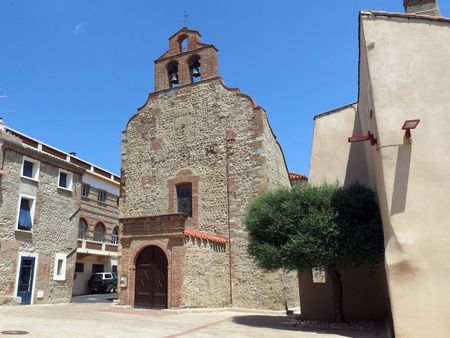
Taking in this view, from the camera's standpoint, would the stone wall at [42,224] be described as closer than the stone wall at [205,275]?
No

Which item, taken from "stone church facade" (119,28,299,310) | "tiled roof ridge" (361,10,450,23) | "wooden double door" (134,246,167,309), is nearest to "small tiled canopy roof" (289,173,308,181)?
"stone church facade" (119,28,299,310)

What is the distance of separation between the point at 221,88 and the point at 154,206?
678cm

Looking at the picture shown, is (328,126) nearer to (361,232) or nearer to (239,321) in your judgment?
(361,232)

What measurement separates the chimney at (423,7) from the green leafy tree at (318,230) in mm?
5427

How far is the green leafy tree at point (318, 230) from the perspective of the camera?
10.5 meters

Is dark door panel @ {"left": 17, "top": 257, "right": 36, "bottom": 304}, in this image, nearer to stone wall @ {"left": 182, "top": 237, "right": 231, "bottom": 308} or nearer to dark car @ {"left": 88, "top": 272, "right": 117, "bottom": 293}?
stone wall @ {"left": 182, "top": 237, "right": 231, "bottom": 308}

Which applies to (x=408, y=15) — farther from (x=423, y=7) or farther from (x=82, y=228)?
(x=82, y=228)

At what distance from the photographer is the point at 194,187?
1833 centimetres

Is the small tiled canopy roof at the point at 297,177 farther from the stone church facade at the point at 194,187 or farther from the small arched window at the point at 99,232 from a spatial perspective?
the small arched window at the point at 99,232

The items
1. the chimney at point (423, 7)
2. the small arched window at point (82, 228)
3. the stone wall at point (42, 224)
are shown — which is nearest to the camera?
the chimney at point (423, 7)

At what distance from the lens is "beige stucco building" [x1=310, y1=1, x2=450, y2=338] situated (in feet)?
26.4

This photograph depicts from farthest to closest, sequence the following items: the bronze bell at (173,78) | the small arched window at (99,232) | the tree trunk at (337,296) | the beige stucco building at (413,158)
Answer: the small arched window at (99,232), the bronze bell at (173,78), the tree trunk at (337,296), the beige stucco building at (413,158)

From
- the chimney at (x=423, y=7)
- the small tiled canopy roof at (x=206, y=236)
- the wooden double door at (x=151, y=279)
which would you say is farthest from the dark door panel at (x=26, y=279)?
the chimney at (x=423, y=7)

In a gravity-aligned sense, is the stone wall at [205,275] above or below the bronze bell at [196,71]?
below
